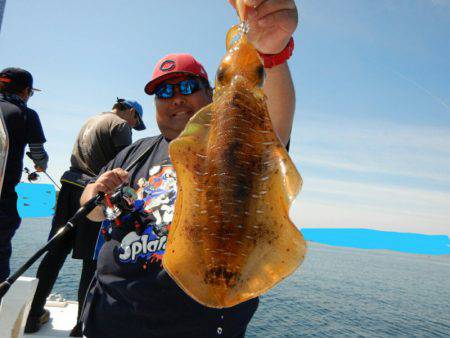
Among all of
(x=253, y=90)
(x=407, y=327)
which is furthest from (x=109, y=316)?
(x=407, y=327)

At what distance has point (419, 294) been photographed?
1324 inches

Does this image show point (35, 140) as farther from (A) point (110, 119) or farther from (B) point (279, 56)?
(B) point (279, 56)

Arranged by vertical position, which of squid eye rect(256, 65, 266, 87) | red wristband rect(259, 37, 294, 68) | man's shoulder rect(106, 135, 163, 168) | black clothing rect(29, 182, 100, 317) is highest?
red wristband rect(259, 37, 294, 68)

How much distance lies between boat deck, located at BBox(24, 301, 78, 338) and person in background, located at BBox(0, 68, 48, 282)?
158cm

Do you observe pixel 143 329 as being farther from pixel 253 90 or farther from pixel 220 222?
pixel 253 90

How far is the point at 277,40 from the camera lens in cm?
196

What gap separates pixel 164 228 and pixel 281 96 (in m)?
1.34

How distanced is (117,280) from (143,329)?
41 cm

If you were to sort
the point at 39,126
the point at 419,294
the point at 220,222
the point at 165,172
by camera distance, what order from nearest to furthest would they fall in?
the point at 220,222
the point at 165,172
the point at 39,126
the point at 419,294

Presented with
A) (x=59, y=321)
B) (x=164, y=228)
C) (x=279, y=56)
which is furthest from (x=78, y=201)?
(x=279, y=56)

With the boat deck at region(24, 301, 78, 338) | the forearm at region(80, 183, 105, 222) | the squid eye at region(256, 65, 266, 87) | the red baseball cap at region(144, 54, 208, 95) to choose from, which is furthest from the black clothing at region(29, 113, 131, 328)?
the squid eye at region(256, 65, 266, 87)

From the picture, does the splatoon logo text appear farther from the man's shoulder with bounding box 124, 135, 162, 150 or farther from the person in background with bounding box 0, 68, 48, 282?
the person in background with bounding box 0, 68, 48, 282

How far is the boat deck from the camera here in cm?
499

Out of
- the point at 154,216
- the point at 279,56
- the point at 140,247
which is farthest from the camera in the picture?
the point at 154,216
